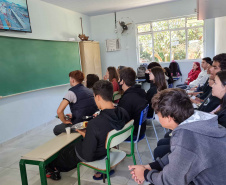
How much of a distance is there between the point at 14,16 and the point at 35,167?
9.40ft

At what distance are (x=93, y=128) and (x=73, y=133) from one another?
0.41 metres

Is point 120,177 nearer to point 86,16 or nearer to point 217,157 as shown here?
point 217,157

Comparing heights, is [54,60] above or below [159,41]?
below

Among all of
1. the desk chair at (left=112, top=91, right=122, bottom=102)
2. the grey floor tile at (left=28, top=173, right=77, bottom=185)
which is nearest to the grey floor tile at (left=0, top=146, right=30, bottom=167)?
the grey floor tile at (left=28, top=173, right=77, bottom=185)

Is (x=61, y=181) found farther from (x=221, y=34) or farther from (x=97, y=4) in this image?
(x=97, y=4)

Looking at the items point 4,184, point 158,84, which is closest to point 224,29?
point 158,84

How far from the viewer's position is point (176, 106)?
107cm

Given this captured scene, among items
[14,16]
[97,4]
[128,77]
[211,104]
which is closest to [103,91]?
[128,77]

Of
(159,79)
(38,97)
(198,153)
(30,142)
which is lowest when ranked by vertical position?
(30,142)

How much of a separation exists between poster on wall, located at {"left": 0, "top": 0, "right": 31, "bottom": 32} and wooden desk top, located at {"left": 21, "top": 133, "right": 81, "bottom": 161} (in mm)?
2756

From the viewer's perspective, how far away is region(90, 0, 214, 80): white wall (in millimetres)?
5980

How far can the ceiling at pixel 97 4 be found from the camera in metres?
5.01

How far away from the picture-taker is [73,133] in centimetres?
193

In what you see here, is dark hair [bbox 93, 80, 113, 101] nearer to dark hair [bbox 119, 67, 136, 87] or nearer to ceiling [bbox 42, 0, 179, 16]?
dark hair [bbox 119, 67, 136, 87]
